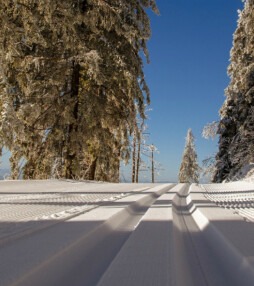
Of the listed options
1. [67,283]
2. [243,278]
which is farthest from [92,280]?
[243,278]

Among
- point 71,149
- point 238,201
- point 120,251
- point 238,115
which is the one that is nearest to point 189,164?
point 238,115

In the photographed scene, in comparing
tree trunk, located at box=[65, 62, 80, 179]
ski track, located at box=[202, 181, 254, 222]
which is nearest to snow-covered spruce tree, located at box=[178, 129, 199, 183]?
tree trunk, located at box=[65, 62, 80, 179]

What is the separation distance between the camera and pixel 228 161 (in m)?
13.2

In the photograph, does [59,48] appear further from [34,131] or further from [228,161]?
[228,161]

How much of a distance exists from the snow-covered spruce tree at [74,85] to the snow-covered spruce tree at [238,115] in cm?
583

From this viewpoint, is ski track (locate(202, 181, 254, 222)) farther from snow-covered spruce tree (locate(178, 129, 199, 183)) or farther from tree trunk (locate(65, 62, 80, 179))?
snow-covered spruce tree (locate(178, 129, 199, 183))

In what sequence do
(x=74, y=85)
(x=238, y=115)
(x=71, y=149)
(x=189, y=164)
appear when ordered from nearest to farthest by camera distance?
(x=71, y=149), (x=74, y=85), (x=238, y=115), (x=189, y=164)

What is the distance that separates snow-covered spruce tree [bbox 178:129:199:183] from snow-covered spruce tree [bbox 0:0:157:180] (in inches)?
1015

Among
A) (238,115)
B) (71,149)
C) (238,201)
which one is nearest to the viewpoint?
(238,201)

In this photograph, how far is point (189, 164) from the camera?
33.2 m

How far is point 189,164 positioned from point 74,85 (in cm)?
2778

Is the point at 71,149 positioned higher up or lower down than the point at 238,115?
lower down

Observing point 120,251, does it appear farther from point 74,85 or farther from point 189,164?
point 189,164

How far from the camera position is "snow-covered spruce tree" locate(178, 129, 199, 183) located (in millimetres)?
32812
